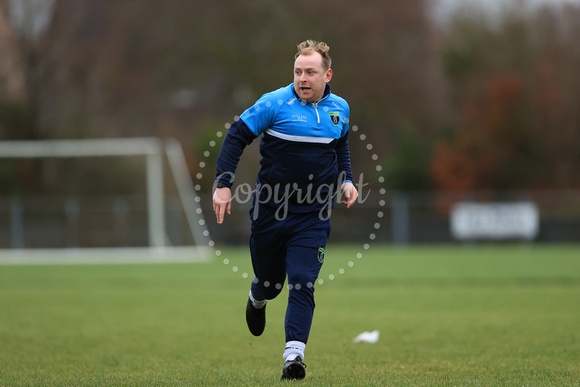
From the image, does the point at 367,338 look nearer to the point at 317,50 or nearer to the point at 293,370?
the point at 293,370

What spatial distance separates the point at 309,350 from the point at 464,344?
1.33 meters

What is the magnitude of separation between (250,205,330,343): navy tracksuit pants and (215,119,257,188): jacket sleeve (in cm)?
43

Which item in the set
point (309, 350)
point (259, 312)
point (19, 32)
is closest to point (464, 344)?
point (309, 350)

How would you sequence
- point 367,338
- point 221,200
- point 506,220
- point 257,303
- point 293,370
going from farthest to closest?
point 506,220, point 367,338, point 257,303, point 221,200, point 293,370

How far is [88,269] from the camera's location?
18656mm

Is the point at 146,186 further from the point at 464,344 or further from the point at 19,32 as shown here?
the point at 464,344

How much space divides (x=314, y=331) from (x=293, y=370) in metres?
2.91

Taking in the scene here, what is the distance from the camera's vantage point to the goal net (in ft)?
72.3

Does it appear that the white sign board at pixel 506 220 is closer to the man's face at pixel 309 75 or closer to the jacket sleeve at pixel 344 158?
the jacket sleeve at pixel 344 158

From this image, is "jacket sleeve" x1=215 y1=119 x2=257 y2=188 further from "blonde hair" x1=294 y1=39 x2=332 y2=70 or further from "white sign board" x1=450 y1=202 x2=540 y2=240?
"white sign board" x1=450 y1=202 x2=540 y2=240

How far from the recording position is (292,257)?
17.1ft

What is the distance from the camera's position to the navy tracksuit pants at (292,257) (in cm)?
507

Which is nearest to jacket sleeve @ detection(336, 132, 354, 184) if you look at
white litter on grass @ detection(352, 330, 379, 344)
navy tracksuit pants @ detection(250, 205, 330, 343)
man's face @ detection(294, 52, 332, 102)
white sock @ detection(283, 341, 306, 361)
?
navy tracksuit pants @ detection(250, 205, 330, 343)

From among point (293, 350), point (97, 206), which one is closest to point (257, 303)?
point (293, 350)
